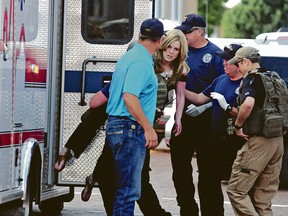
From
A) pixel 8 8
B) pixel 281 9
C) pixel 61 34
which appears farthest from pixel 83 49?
pixel 281 9

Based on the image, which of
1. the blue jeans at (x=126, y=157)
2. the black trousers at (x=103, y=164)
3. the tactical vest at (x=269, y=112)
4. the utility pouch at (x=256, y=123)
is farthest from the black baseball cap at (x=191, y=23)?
the blue jeans at (x=126, y=157)

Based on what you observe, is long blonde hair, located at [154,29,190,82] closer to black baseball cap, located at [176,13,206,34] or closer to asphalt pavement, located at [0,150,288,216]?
black baseball cap, located at [176,13,206,34]

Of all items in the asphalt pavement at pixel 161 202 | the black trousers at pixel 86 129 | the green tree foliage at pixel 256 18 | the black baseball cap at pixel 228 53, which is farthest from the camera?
the green tree foliage at pixel 256 18

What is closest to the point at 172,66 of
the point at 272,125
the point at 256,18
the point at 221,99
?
the point at 221,99

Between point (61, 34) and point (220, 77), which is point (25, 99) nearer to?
point (61, 34)

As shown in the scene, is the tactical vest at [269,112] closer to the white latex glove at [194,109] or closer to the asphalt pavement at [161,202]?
the white latex glove at [194,109]

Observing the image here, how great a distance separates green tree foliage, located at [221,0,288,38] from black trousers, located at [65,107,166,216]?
4668 cm

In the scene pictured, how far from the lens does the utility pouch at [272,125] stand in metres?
10.6

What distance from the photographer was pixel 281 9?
192ft

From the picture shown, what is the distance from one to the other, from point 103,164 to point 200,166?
5.09ft

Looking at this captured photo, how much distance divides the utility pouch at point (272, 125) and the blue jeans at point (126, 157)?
57.1 inches

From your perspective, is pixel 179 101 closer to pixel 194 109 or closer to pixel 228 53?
pixel 194 109

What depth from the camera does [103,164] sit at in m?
10.2

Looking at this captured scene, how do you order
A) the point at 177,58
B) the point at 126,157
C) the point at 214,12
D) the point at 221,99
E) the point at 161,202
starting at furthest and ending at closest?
the point at 214,12 → the point at 161,202 → the point at 221,99 → the point at 177,58 → the point at 126,157
